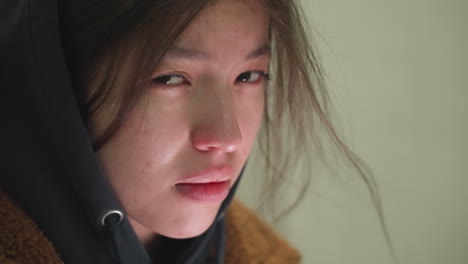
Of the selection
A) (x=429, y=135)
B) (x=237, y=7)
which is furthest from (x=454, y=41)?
(x=237, y=7)

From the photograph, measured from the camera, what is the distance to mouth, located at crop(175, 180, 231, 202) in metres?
0.60

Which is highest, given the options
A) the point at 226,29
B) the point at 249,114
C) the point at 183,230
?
the point at 226,29

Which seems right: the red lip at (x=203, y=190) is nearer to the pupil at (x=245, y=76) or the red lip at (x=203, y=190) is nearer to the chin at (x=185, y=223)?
the chin at (x=185, y=223)

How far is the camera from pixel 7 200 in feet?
1.88

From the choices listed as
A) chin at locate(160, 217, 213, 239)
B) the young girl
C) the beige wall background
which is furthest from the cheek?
the beige wall background

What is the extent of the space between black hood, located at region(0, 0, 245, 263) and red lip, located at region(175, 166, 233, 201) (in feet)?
0.26

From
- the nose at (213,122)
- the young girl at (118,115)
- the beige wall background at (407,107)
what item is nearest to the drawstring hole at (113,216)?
the young girl at (118,115)

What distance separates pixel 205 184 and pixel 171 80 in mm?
128

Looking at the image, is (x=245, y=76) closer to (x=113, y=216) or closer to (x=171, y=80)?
(x=171, y=80)

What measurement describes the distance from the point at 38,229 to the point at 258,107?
29 cm

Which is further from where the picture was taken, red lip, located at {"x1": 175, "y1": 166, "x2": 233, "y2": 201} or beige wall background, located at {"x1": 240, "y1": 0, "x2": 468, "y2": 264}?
beige wall background, located at {"x1": 240, "y1": 0, "x2": 468, "y2": 264}

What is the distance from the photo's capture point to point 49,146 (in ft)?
1.90

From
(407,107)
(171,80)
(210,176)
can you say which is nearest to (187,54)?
(171,80)

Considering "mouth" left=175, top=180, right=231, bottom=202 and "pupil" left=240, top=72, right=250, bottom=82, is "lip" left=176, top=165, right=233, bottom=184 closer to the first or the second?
"mouth" left=175, top=180, right=231, bottom=202
